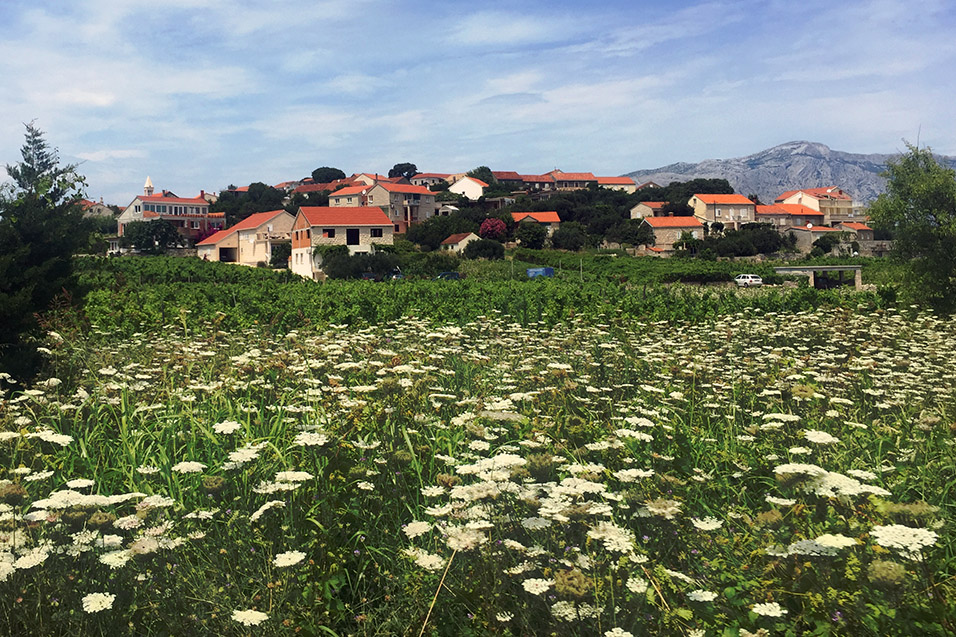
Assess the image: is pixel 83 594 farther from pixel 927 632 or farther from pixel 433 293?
pixel 433 293

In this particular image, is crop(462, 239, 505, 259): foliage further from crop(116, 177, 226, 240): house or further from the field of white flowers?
the field of white flowers

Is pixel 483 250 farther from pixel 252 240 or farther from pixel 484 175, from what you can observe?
pixel 484 175

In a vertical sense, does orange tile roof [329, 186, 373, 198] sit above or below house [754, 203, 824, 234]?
above

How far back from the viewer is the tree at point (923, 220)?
61.3 feet

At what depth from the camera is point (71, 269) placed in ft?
31.8

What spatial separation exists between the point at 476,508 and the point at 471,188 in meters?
125

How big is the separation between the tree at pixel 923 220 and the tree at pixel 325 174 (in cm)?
14643

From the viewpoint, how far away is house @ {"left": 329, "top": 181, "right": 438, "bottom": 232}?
100688mm

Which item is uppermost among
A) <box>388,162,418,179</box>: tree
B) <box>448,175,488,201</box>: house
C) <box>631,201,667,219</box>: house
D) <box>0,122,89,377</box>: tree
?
<box>388,162,418,179</box>: tree

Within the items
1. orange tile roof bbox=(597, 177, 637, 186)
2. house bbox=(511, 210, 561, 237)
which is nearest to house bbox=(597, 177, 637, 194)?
orange tile roof bbox=(597, 177, 637, 186)

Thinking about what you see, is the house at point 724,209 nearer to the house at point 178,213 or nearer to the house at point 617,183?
the house at point 617,183

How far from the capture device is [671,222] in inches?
3831

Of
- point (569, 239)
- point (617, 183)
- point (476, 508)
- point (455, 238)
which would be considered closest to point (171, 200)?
point (455, 238)

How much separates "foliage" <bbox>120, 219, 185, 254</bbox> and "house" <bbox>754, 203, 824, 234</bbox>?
9091cm
